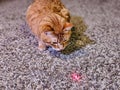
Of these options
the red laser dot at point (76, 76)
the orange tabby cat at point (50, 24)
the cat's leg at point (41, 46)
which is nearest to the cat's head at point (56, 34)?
the orange tabby cat at point (50, 24)

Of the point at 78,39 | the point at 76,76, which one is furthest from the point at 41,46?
the point at 76,76

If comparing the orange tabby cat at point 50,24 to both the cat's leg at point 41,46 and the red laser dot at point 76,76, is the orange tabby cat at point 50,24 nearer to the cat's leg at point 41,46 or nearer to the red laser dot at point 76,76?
the cat's leg at point 41,46

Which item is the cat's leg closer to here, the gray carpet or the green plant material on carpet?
the gray carpet

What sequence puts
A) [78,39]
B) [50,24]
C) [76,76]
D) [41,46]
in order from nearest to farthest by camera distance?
[76,76] → [50,24] → [41,46] → [78,39]

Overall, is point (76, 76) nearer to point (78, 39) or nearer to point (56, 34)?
point (56, 34)

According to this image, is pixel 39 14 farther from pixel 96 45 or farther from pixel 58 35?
pixel 96 45

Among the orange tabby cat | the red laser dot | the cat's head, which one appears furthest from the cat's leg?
the red laser dot
